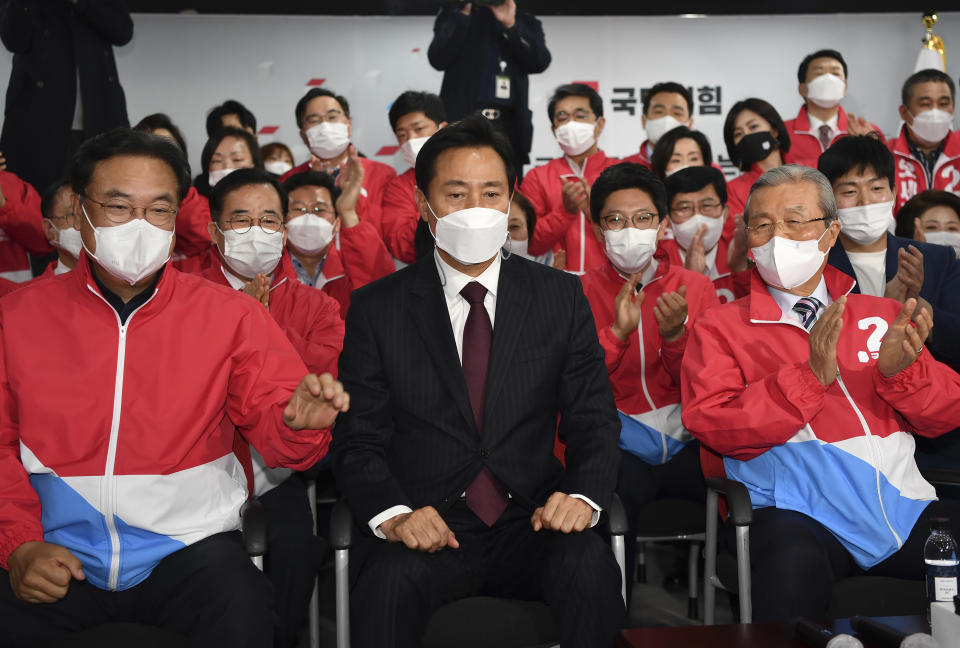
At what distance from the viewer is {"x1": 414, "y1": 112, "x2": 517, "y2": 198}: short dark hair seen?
245 centimetres

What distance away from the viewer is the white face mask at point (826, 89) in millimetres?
5027

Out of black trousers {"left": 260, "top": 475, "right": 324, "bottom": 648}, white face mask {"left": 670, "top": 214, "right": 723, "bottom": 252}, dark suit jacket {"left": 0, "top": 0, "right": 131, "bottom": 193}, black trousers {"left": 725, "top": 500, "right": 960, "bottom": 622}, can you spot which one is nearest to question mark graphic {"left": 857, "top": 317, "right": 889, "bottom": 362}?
black trousers {"left": 725, "top": 500, "right": 960, "bottom": 622}

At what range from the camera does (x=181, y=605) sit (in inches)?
77.5

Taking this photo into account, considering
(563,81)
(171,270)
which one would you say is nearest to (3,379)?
(171,270)

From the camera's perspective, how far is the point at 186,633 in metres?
1.95

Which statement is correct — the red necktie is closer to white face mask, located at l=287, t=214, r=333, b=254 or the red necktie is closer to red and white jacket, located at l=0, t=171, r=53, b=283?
white face mask, located at l=287, t=214, r=333, b=254

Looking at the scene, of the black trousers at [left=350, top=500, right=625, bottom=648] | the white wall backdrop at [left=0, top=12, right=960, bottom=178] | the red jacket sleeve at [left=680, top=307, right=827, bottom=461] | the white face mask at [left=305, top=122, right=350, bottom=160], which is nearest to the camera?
the black trousers at [left=350, top=500, right=625, bottom=648]

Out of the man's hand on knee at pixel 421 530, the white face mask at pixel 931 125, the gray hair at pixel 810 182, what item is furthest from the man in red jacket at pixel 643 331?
the white face mask at pixel 931 125

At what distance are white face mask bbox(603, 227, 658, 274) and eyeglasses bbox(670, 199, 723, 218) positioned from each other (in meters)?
0.73

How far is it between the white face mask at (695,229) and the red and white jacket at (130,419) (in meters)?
2.26

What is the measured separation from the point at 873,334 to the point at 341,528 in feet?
5.41

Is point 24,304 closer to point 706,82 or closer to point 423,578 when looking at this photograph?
point 423,578

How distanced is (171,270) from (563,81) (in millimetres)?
5021

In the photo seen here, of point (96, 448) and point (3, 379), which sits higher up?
point (3, 379)
